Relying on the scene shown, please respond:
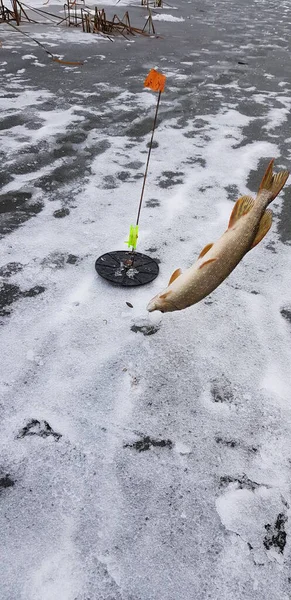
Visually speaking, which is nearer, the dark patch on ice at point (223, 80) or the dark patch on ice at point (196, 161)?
the dark patch on ice at point (196, 161)

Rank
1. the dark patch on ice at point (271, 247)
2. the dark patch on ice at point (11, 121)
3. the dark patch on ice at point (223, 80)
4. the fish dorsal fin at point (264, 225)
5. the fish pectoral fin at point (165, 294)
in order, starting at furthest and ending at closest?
the dark patch on ice at point (223, 80) < the dark patch on ice at point (11, 121) < the dark patch on ice at point (271, 247) < the fish pectoral fin at point (165, 294) < the fish dorsal fin at point (264, 225)

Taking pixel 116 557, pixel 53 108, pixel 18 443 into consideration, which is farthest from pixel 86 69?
pixel 116 557

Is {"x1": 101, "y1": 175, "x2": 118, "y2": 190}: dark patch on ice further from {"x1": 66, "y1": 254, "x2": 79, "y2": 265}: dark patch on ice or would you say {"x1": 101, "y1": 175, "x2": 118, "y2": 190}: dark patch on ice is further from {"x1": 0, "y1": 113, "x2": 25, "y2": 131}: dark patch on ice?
{"x1": 0, "y1": 113, "x2": 25, "y2": 131}: dark patch on ice

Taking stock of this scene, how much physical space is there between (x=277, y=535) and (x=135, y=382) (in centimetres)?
80

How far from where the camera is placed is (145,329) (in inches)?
87.5

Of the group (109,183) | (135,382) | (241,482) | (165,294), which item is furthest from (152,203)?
(241,482)

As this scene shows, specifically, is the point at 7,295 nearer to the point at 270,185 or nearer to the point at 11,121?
the point at 270,185

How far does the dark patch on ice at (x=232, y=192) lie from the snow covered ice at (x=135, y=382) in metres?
0.02

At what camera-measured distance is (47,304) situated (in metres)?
2.31

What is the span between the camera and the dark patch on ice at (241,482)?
1.59 metres

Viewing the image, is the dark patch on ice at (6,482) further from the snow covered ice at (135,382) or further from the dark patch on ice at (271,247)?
the dark patch on ice at (271,247)

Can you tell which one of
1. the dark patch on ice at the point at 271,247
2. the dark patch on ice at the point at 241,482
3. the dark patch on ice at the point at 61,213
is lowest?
the dark patch on ice at the point at 241,482

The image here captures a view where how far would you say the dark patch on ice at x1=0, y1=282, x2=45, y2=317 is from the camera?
2.28m

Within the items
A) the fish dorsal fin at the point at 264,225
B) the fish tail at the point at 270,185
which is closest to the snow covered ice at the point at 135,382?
the fish dorsal fin at the point at 264,225
